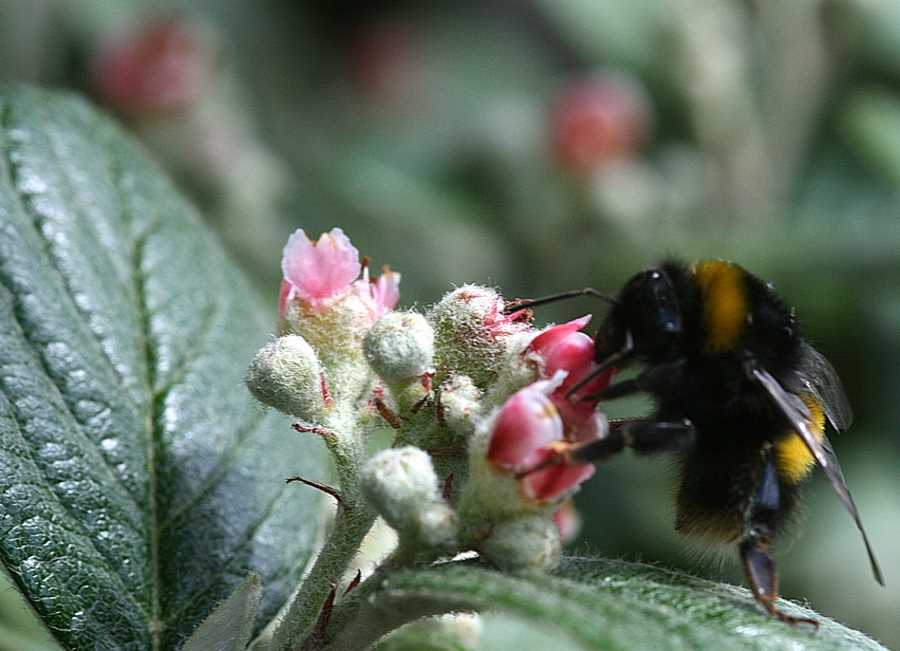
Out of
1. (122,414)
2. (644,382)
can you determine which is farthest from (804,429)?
(122,414)

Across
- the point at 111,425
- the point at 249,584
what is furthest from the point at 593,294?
the point at 111,425

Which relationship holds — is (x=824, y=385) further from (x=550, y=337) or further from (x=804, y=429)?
(x=550, y=337)

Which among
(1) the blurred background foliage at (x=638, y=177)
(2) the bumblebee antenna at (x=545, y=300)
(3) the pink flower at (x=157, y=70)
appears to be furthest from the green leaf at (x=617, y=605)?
(3) the pink flower at (x=157, y=70)

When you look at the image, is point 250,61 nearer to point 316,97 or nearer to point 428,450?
point 316,97

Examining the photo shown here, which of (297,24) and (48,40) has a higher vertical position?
(297,24)

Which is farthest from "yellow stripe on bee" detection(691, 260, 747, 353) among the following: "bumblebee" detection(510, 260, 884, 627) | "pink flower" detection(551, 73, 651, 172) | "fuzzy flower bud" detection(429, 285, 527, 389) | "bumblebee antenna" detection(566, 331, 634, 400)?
"pink flower" detection(551, 73, 651, 172)
